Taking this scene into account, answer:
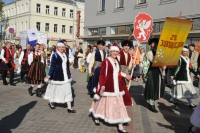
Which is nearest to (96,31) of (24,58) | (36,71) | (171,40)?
A: (24,58)

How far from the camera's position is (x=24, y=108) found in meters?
6.45

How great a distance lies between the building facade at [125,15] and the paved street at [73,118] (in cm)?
788

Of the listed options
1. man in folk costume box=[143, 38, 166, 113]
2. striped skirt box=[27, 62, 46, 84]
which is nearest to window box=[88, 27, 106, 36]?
striped skirt box=[27, 62, 46, 84]

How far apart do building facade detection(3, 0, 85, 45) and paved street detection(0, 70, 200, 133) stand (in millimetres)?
39230

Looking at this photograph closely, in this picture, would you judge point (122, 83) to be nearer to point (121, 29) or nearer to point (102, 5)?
point (121, 29)

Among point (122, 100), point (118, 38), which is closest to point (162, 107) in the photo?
point (122, 100)

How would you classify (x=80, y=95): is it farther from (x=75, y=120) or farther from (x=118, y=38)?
(x=118, y=38)

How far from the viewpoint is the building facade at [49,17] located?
46.0 m

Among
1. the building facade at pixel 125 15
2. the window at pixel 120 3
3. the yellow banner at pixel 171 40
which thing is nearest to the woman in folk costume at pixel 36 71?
the yellow banner at pixel 171 40

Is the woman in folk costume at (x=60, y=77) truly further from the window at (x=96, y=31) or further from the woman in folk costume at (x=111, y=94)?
the window at (x=96, y=31)

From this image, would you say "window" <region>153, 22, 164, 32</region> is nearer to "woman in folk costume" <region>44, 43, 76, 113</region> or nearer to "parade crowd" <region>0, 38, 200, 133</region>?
"parade crowd" <region>0, 38, 200, 133</region>

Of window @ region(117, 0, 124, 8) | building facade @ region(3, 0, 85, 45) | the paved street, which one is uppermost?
building facade @ region(3, 0, 85, 45)

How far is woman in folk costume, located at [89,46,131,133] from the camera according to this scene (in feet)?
15.9

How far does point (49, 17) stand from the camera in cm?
4781
